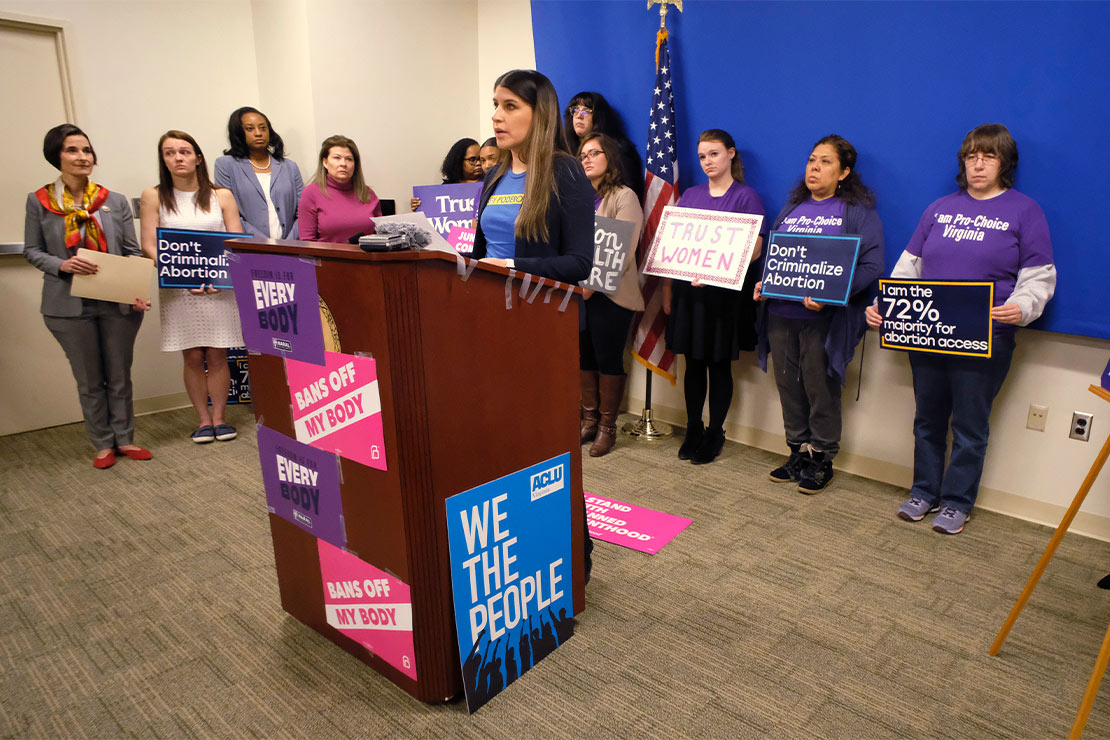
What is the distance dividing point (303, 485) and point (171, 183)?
100 inches

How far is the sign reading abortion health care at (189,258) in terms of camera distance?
11.6ft

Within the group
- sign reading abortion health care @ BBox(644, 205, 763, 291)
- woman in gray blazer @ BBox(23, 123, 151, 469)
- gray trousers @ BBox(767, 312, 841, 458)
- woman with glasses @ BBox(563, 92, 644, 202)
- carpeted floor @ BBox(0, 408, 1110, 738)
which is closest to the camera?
carpeted floor @ BBox(0, 408, 1110, 738)

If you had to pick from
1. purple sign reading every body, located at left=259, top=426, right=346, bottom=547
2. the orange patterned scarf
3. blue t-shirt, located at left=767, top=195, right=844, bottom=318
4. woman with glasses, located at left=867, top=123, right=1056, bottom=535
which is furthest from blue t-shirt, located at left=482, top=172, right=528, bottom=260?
the orange patterned scarf

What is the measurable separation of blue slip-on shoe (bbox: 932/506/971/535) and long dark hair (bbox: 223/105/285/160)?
3968mm

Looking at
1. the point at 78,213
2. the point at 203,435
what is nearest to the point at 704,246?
the point at 203,435

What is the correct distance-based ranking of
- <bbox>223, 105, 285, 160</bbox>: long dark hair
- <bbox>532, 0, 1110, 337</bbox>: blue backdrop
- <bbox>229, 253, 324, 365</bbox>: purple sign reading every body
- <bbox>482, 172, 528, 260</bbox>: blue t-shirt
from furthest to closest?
<bbox>223, 105, 285, 160</bbox>: long dark hair < <bbox>532, 0, 1110, 337</bbox>: blue backdrop < <bbox>482, 172, 528, 260</bbox>: blue t-shirt < <bbox>229, 253, 324, 365</bbox>: purple sign reading every body

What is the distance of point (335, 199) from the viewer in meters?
3.84

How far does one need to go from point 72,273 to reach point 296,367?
2.26 metres

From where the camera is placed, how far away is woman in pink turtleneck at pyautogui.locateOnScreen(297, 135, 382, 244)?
12.4ft

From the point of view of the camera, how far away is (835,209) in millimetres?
2980

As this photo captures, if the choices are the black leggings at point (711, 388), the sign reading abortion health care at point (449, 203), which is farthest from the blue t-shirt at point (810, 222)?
the sign reading abortion health care at point (449, 203)

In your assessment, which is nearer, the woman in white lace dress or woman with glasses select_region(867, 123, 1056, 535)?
woman with glasses select_region(867, 123, 1056, 535)

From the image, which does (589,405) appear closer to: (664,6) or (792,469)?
(792,469)

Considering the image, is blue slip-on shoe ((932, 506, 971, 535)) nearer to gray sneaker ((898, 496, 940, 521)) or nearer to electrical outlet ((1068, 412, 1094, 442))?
gray sneaker ((898, 496, 940, 521))
